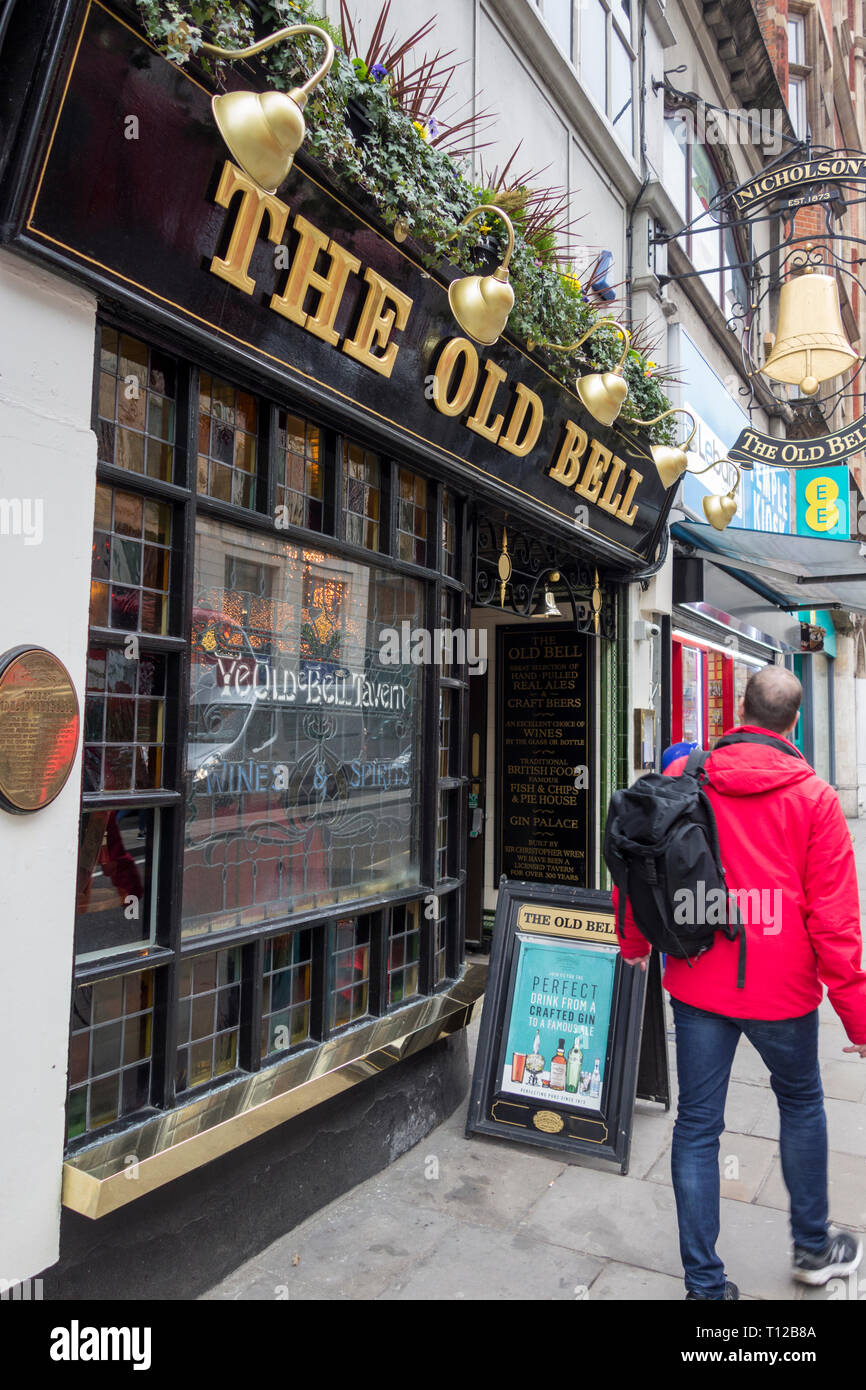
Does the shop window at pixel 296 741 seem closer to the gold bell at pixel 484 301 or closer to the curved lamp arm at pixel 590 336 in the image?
the gold bell at pixel 484 301

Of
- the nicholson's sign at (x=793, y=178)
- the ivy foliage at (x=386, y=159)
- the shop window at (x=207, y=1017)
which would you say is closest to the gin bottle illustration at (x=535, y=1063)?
the shop window at (x=207, y=1017)

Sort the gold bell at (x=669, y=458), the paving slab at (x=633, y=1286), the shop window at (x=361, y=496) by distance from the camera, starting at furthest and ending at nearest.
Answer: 1. the gold bell at (x=669, y=458)
2. the shop window at (x=361, y=496)
3. the paving slab at (x=633, y=1286)

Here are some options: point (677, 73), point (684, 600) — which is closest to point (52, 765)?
point (684, 600)

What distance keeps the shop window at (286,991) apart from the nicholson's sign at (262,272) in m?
2.09

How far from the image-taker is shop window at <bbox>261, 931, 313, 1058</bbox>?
3559 mm

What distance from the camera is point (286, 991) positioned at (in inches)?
144

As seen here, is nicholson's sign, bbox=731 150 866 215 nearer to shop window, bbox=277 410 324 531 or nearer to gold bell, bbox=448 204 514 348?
gold bell, bbox=448 204 514 348

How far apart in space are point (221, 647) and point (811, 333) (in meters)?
6.78

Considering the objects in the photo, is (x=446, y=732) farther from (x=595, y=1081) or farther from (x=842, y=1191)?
(x=842, y=1191)

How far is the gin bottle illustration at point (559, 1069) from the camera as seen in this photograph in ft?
13.6

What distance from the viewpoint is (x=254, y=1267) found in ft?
10.7

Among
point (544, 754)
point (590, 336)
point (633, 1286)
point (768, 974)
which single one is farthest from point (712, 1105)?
point (544, 754)

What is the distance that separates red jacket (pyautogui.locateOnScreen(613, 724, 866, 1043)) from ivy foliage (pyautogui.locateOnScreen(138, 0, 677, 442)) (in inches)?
96.5

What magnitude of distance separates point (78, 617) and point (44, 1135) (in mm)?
1432
